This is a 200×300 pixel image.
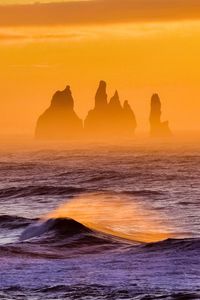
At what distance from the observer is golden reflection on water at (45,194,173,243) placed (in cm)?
4531

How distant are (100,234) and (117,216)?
10.2m

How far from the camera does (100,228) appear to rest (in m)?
47.0

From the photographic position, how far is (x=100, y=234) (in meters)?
43.2

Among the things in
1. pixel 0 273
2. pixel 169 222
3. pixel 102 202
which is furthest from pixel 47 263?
pixel 102 202

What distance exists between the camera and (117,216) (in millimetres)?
53375

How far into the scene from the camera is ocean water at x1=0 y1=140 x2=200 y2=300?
26562 millimetres

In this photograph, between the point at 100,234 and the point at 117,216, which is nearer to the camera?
the point at 100,234

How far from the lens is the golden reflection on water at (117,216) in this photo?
45.3m

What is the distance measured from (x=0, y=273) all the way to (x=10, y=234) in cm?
1769

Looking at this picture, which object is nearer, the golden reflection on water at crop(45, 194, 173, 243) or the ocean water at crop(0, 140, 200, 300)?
the ocean water at crop(0, 140, 200, 300)

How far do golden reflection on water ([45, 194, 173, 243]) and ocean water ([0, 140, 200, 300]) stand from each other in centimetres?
5

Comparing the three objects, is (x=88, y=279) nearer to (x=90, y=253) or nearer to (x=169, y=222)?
(x=90, y=253)

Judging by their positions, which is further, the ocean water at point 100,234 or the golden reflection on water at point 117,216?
the golden reflection on water at point 117,216

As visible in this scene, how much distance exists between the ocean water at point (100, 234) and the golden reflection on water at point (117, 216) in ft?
0.17
